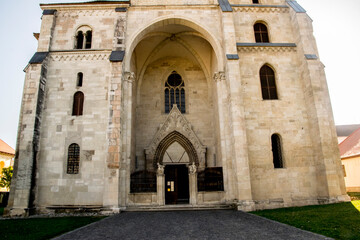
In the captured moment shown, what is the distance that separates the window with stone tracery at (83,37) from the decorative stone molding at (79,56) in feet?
2.86

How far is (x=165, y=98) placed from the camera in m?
19.8

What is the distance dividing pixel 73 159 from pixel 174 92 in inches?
382

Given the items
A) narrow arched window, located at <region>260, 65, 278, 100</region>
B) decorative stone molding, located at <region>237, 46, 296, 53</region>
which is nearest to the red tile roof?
narrow arched window, located at <region>260, 65, 278, 100</region>

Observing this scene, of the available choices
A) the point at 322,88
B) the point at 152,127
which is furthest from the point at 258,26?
the point at 152,127

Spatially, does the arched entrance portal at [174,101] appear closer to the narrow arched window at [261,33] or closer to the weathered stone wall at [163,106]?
the weathered stone wall at [163,106]

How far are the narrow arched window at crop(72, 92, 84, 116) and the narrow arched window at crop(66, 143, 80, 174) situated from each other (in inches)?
77.1

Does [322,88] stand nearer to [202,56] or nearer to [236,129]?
[236,129]

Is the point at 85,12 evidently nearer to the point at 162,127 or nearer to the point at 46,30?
the point at 46,30

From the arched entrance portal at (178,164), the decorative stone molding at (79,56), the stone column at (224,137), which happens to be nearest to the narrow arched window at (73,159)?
the decorative stone molding at (79,56)

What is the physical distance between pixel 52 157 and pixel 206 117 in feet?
36.9

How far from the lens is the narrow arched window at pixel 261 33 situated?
1600 cm

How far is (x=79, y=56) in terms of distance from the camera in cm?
1485

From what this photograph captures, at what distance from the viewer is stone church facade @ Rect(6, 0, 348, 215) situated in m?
12.8

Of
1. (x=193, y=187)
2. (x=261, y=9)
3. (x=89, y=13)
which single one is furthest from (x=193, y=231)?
(x=261, y=9)
